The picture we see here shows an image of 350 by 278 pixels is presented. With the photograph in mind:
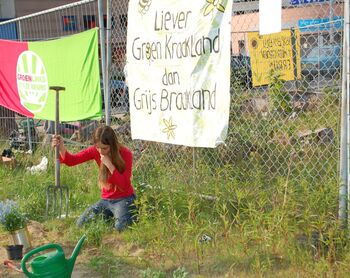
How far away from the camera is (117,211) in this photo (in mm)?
5043

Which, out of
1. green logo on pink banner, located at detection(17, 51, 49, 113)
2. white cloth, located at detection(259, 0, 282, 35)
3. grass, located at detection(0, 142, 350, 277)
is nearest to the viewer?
grass, located at detection(0, 142, 350, 277)

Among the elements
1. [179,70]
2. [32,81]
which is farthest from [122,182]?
[32,81]

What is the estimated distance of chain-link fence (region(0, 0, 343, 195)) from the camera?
16.0 ft

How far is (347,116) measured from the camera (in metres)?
3.90

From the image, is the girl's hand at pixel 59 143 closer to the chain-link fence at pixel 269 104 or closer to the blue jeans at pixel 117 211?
the blue jeans at pixel 117 211

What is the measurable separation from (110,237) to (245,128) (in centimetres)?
182

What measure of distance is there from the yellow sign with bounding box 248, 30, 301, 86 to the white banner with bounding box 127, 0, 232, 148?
0.63 m

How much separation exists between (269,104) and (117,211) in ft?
5.82

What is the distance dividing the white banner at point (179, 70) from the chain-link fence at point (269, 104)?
0.43m

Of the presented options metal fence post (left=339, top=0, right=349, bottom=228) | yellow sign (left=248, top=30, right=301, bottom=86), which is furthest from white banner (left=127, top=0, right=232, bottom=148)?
metal fence post (left=339, top=0, right=349, bottom=228)

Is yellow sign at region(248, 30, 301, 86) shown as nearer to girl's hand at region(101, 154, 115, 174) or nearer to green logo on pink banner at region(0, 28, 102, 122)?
girl's hand at region(101, 154, 115, 174)

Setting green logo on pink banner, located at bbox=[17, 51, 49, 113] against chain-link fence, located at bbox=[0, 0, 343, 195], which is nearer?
chain-link fence, located at bbox=[0, 0, 343, 195]

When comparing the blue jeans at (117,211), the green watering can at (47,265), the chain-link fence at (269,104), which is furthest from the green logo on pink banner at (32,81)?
the green watering can at (47,265)

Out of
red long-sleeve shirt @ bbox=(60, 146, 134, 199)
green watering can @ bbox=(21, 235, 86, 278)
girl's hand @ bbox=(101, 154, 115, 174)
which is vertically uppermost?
girl's hand @ bbox=(101, 154, 115, 174)
